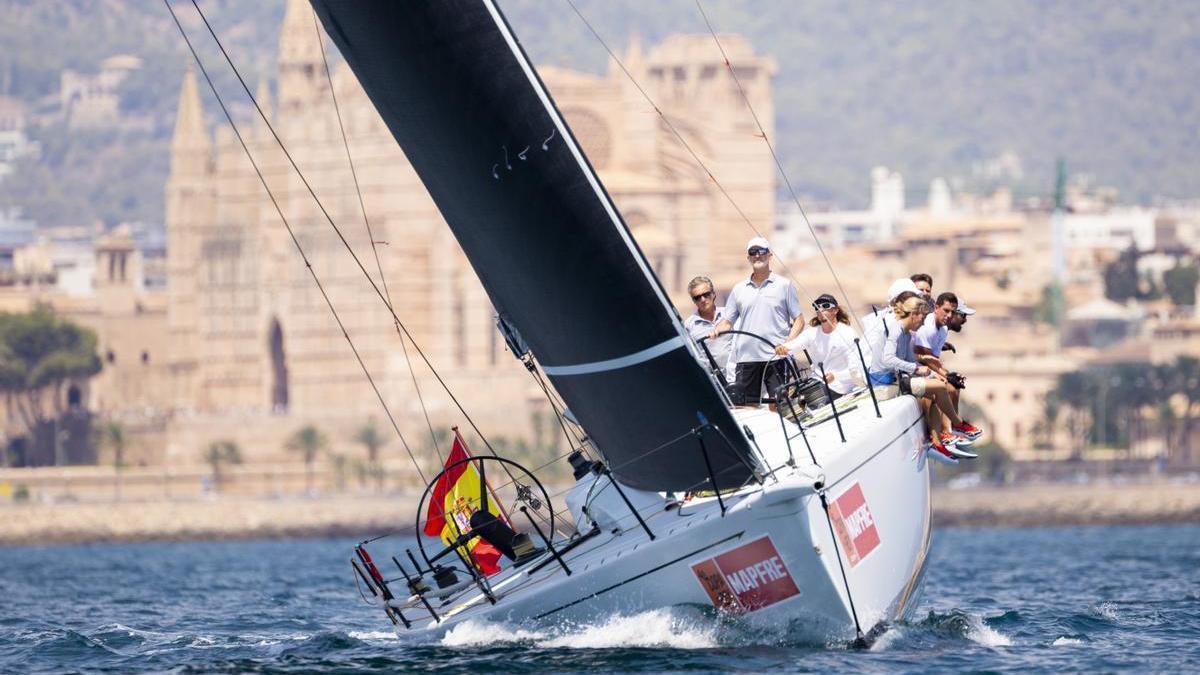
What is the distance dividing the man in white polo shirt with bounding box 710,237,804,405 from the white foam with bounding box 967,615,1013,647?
2569mm

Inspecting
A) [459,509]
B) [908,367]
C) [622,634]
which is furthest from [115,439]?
[622,634]

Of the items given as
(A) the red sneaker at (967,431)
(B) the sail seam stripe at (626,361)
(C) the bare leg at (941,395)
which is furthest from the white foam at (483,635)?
(A) the red sneaker at (967,431)

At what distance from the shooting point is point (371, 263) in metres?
108

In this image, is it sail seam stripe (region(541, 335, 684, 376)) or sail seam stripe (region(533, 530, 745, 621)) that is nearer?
sail seam stripe (region(533, 530, 745, 621))

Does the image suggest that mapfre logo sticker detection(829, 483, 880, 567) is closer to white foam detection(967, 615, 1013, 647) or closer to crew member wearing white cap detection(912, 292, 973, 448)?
crew member wearing white cap detection(912, 292, 973, 448)

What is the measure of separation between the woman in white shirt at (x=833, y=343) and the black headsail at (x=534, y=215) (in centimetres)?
153

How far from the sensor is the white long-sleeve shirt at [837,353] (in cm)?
1947

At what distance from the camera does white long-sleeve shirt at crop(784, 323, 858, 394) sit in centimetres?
1947

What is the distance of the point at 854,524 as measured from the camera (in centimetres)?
1752

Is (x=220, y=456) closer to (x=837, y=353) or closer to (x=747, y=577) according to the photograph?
(x=837, y=353)

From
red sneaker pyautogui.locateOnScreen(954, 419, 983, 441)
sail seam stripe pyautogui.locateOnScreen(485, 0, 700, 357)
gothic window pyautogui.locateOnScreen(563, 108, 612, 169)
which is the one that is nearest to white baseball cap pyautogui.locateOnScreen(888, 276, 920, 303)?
red sneaker pyautogui.locateOnScreen(954, 419, 983, 441)

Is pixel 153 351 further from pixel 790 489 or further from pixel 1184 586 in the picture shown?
pixel 790 489

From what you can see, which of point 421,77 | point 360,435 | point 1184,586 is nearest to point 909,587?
point 421,77

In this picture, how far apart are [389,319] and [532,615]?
92.4 meters
